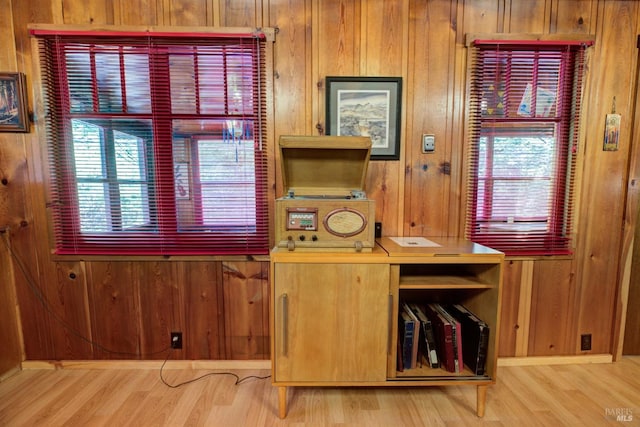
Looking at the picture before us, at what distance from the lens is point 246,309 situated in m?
1.75

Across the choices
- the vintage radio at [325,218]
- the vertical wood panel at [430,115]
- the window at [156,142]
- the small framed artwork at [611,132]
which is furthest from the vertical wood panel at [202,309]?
the small framed artwork at [611,132]

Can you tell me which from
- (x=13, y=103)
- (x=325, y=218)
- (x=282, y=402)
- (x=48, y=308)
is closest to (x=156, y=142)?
(x=13, y=103)

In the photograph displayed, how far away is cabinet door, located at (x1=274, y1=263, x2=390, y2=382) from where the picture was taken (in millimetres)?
1280

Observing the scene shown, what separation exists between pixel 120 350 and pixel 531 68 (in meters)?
3.09

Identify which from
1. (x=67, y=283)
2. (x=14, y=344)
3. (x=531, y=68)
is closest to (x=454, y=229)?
(x=531, y=68)

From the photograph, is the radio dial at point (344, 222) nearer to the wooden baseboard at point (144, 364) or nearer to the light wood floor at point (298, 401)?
the light wood floor at point (298, 401)

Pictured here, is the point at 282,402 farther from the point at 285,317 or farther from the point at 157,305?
the point at 157,305

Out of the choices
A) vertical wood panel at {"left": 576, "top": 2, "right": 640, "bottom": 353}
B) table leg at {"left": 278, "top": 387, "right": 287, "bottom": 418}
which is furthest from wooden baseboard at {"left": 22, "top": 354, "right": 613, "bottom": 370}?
vertical wood panel at {"left": 576, "top": 2, "right": 640, "bottom": 353}

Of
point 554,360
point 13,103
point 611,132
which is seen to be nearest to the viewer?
point 13,103

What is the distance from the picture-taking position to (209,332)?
1749 mm

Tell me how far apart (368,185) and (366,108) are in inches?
18.2

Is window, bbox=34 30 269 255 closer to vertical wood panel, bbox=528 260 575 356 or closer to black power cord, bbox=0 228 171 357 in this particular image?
black power cord, bbox=0 228 171 357

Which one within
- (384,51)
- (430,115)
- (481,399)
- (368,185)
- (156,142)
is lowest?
(481,399)

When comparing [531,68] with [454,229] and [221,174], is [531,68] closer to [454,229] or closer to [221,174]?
[454,229]
